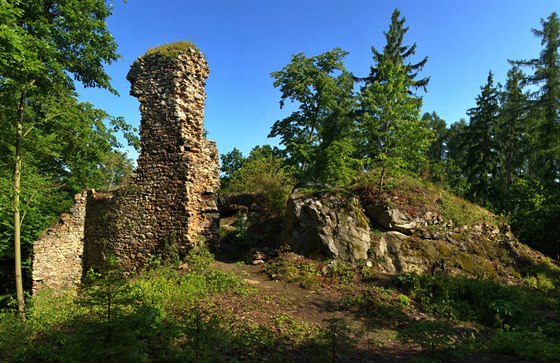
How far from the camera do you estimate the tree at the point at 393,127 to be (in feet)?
39.0

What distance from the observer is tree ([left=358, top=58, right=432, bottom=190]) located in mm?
11891

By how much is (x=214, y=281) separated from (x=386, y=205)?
668 cm

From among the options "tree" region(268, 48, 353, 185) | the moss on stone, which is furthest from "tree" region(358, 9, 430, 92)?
the moss on stone

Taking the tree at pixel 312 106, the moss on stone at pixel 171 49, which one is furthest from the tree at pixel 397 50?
the moss on stone at pixel 171 49

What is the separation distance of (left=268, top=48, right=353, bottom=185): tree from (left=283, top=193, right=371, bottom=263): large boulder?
8.59 meters

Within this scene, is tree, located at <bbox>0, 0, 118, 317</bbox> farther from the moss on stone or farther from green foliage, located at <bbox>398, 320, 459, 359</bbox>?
green foliage, located at <bbox>398, 320, 459, 359</bbox>

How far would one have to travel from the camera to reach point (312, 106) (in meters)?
20.6

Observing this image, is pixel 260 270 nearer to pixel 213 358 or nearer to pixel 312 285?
pixel 312 285

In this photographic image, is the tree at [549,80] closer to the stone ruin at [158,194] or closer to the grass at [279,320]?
the grass at [279,320]

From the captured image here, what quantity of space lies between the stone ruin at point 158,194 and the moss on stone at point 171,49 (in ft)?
0.30

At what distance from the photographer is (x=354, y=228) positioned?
10711 mm

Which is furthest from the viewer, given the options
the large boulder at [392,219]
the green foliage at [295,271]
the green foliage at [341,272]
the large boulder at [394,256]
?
the large boulder at [392,219]

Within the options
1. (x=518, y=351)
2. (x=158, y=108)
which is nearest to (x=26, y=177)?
(x=158, y=108)

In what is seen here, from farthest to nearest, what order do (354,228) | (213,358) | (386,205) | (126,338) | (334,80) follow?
(334,80) < (386,205) < (354,228) < (213,358) < (126,338)
